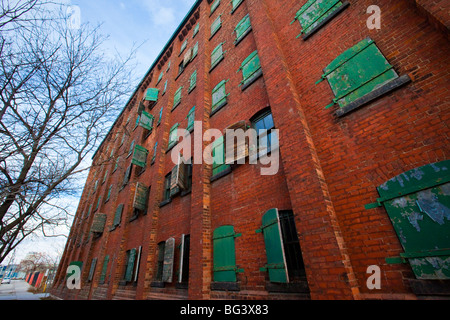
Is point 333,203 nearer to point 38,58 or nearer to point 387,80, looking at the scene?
point 387,80

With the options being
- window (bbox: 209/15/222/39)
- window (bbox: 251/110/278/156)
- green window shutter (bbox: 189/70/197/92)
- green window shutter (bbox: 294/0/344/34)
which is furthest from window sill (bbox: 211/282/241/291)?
window (bbox: 209/15/222/39)

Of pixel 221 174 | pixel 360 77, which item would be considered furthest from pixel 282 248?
pixel 360 77

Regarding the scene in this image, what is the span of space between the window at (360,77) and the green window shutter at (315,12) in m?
1.51

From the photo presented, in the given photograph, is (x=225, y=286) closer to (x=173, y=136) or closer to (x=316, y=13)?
(x=173, y=136)

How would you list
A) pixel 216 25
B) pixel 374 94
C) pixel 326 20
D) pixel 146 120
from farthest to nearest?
pixel 146 120
pixel 216 25
pixel 326 20
pixel 374 94

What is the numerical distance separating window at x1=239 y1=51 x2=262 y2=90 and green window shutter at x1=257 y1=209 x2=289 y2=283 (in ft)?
13.8

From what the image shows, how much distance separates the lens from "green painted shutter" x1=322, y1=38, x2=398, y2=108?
Result: 3.63m

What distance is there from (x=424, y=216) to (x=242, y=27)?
830cm

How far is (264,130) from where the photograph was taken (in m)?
5.48

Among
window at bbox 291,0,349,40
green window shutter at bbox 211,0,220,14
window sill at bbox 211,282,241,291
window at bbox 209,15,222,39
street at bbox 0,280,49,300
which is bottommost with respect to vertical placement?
street at bbox 0,280,49,300

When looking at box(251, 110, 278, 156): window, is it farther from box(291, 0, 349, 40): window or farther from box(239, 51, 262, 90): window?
box(291, 0, 349, 40): window

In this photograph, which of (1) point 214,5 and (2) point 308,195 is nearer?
(2) point 308,195

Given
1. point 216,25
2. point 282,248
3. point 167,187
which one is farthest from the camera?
point 216,25

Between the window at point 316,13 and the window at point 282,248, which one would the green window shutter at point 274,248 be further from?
the window at point 316,13
